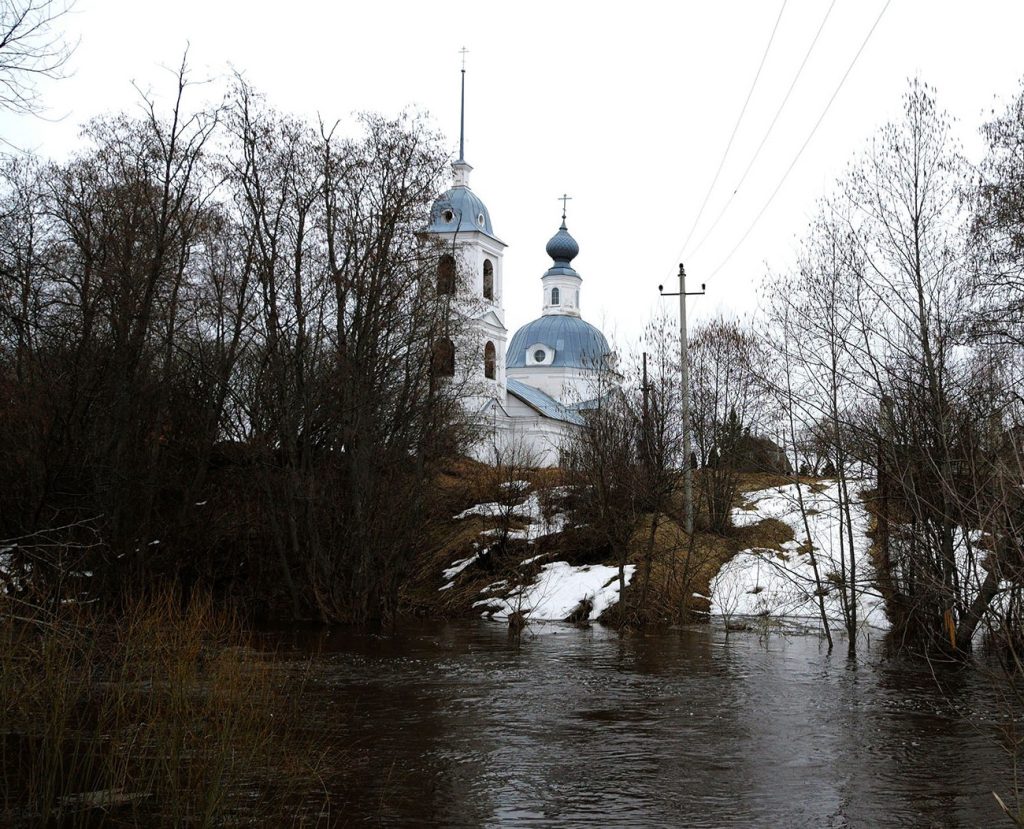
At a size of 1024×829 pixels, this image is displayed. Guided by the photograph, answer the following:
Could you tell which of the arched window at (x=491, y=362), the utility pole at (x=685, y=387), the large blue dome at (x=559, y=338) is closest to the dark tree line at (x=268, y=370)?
the utility pole at (x=685, y=387)

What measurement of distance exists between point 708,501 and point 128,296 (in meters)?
16.7

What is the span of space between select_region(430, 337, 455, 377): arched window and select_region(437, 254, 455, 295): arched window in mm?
1252

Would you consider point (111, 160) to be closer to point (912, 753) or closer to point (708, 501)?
point (708, 501)

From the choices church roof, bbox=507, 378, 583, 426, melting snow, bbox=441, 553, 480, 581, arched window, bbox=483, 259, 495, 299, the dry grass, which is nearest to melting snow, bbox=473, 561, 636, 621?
melting snow, bbox=441, 553, 480, 581

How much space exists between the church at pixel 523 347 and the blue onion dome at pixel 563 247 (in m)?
0.07

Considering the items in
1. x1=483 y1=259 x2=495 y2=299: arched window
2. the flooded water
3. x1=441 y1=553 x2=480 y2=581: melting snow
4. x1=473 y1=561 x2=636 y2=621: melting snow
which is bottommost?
the flooded water

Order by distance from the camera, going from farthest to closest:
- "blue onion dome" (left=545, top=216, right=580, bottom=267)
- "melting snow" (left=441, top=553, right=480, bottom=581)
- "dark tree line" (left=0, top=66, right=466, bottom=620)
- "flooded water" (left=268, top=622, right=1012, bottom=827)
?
"blue onion dome" (left=545, top=216, right=580, bottom=267)
"melting snow" (left=441, top=553, right=480, bottom=581)
"dark tree line" (left=0, top=66, right=466, bottom=620)
"flooded water" (left=268, top=622, right=1012, bottom=827)

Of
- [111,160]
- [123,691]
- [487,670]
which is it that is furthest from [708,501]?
[123,691]

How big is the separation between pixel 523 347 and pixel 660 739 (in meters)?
62.4

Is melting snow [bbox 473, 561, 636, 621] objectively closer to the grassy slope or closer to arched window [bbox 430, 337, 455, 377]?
the grassy slope

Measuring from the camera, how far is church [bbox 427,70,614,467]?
143 ft

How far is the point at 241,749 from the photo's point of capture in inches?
376

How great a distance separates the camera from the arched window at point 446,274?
26562 mm

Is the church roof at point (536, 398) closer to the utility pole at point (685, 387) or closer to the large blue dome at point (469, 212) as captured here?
the large blue dome at point (469, 212)
